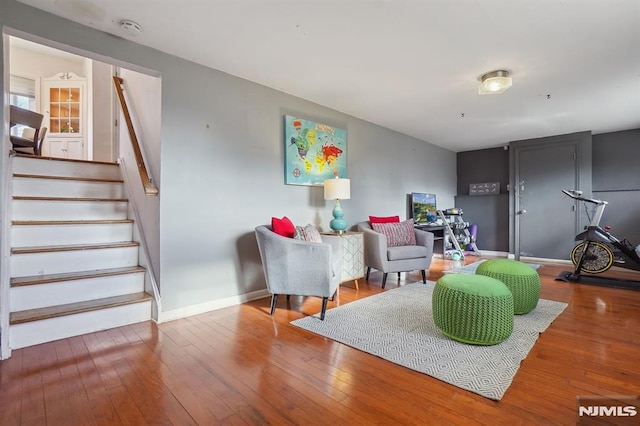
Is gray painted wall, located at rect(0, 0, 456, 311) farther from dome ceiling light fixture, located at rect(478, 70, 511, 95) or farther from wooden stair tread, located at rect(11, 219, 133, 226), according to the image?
dome ceiling light fixture, located at rect(478, 70, 511, 95)

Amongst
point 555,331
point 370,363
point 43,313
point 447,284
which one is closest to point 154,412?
point 370,363

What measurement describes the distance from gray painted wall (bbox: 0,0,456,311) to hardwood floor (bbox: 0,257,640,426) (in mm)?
623

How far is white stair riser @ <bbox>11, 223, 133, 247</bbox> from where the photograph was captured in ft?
8.09

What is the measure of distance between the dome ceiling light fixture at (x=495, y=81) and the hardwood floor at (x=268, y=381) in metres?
2.24

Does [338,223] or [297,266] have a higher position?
[338,223]

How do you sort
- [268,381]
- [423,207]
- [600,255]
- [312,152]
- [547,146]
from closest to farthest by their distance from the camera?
[268,381]
[312,152]
[600,255]
[547,146]
[423,207]

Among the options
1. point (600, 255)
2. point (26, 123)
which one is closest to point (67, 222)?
point (26, 123)

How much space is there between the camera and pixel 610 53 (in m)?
2.58

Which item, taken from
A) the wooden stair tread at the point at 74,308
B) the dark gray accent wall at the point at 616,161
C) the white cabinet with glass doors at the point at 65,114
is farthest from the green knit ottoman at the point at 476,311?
the white cabinet with glass doors at the point at 65,114

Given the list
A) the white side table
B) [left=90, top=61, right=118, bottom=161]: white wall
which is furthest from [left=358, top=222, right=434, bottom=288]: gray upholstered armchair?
[left=90, top=61, right=118, bottom=161]: white wall

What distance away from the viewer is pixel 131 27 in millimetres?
2225

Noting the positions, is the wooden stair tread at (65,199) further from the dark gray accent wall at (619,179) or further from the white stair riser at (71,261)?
the dark gray accent wall at (619,179)

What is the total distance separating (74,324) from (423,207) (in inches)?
204

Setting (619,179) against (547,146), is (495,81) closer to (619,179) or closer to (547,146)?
(547,146)
